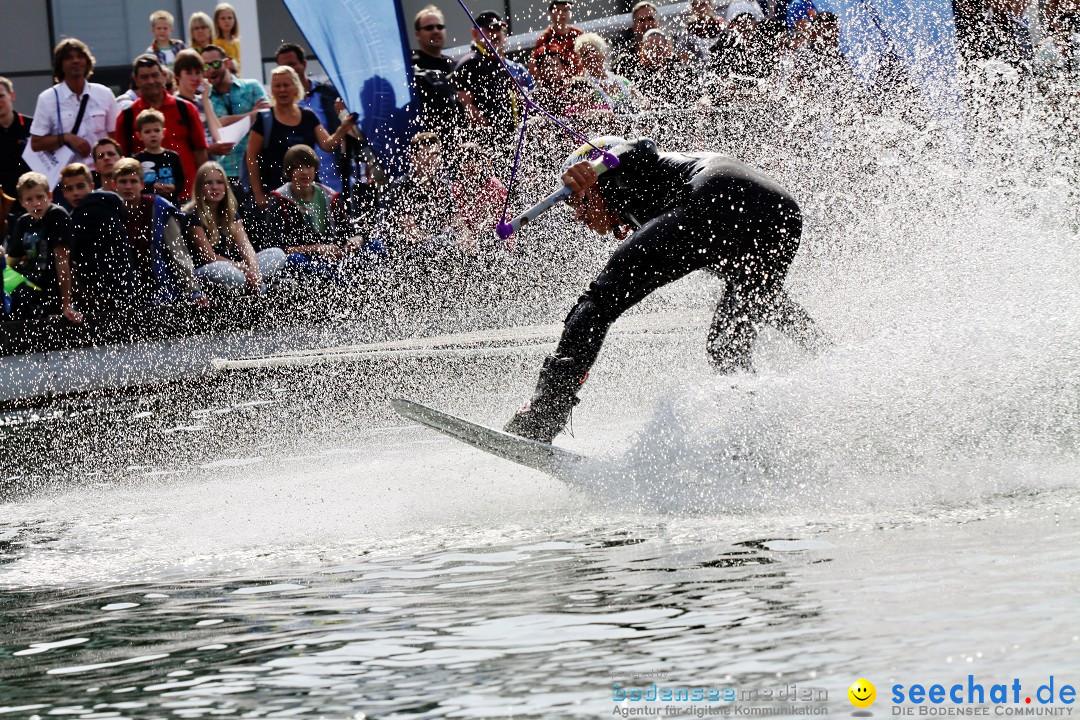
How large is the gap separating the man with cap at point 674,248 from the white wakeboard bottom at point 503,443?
0.21 m

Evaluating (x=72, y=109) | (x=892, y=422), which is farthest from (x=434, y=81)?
(x=892, y=422)

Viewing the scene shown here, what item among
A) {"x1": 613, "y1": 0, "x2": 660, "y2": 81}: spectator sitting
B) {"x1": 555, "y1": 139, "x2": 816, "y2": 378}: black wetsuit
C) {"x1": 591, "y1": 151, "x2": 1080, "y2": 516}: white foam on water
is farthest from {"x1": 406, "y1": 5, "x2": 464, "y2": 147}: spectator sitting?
{"x1": 591, "y1": 151, "x2": 1080, "y2": 516}: white foam on water

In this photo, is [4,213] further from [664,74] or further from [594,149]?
[594,149]

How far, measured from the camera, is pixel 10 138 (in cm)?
1238

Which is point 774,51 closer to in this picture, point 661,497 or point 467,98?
point 467,98

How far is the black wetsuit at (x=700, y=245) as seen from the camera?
645 centimetres

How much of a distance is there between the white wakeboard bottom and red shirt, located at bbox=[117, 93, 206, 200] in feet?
20.6

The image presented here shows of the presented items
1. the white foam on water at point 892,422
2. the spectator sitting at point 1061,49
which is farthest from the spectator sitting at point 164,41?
the white foam on water at point 892,422

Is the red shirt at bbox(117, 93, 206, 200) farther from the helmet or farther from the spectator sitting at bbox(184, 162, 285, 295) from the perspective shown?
the helmet

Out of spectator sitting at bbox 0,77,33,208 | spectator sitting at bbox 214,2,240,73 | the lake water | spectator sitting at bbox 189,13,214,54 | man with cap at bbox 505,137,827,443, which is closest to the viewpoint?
the lake water

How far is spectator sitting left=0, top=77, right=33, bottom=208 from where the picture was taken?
40.6 feet

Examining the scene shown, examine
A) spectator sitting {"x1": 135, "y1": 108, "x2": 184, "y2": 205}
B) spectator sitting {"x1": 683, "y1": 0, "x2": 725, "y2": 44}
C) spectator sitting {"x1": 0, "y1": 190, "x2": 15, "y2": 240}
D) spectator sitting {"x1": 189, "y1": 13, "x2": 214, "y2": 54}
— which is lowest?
spectator sitting {"x1": 0, "y1": 190, "x2": 15, "y2": 240}

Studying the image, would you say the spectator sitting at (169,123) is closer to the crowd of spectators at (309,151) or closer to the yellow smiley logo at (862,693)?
the crowd of spectators at (309,151)

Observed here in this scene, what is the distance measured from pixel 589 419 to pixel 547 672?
492cm
